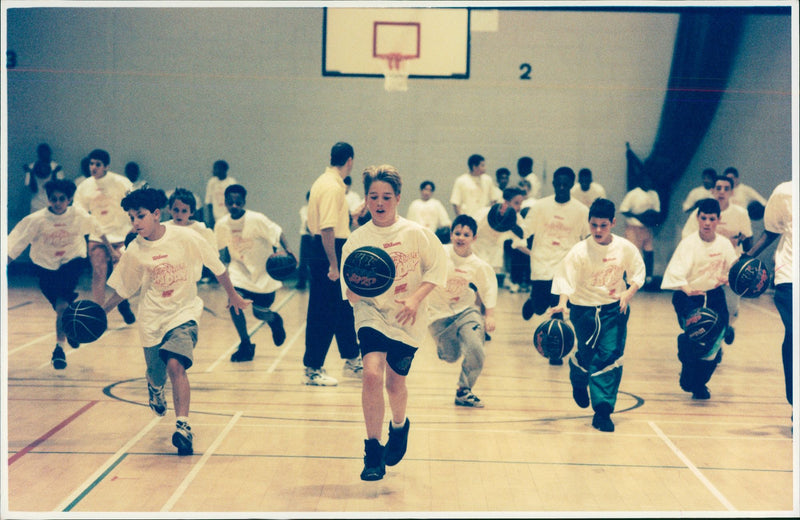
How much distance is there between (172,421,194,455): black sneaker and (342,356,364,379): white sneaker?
2252 millimetres

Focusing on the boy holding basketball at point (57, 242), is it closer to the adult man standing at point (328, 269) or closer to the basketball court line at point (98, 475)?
the adult man standing at point (328, 269)

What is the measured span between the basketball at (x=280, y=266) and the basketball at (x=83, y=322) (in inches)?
84.2

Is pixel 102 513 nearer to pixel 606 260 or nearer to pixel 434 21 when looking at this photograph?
pixel 606 260

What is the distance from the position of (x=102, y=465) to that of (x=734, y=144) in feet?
37.3

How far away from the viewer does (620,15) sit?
14109 millimetres

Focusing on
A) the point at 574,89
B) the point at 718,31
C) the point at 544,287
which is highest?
the point at 718,31

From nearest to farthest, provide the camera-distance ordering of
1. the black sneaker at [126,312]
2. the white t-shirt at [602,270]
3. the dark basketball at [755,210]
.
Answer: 1. the white t-shirt at [602,270]
2. the black sneaker at [126,312]
3. the dark basketball at [755,210]

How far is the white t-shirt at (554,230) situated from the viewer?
8.52m

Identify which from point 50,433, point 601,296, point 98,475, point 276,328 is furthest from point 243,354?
point 601,296

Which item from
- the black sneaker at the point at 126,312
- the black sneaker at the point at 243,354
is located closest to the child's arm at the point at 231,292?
the black sneaker at the point at 243,354

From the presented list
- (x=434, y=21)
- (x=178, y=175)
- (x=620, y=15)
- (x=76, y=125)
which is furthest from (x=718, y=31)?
(x=76, y=125)

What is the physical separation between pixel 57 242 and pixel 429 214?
20.0ft

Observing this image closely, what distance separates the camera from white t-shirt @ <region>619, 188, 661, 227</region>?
544 inches

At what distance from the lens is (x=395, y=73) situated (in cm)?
1381
